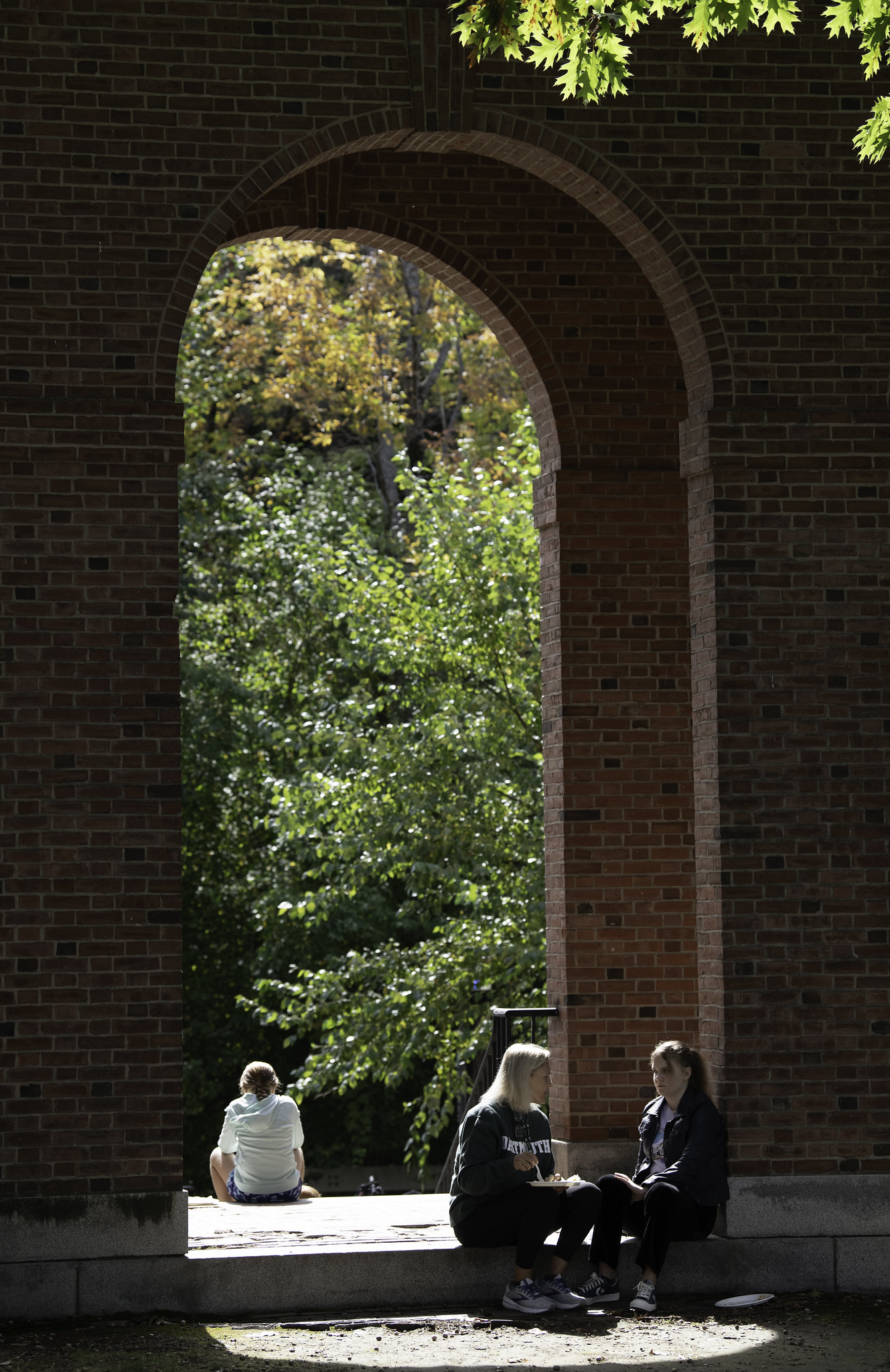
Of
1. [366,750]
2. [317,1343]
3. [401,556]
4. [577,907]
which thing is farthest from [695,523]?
[401,556]

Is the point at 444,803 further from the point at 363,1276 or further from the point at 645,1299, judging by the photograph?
the point at 645,1299

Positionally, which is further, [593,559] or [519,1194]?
[593,559]

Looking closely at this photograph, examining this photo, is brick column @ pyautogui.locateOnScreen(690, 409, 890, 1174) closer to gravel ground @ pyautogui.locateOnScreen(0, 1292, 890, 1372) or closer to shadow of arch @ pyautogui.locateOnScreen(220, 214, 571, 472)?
gravel ground @ pyautogui.locateOnScreen(0, 1292, 890, 1372)

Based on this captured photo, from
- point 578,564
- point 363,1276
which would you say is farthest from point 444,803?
point 363,1276

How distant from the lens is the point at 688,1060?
332 inches

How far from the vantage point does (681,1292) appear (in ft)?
26.8

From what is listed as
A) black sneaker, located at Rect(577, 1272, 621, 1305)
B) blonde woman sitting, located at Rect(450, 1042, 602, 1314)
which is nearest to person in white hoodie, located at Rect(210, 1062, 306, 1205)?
blonde woman sitting, located at Rect(450, 1042, 602, 1314)

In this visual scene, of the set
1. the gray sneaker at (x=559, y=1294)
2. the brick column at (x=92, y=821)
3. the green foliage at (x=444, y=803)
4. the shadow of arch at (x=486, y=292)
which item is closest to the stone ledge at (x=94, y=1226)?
the brick column at (x=92, y=821)

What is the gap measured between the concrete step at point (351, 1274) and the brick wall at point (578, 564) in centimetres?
40

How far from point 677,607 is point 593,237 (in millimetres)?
2323

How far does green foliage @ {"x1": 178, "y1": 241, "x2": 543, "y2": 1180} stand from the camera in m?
15.9

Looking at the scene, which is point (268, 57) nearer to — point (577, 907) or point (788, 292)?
point (788, 292)

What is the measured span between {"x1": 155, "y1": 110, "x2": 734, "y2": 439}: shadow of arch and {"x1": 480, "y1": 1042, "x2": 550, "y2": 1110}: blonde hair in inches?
129

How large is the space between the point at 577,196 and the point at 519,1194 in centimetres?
501
